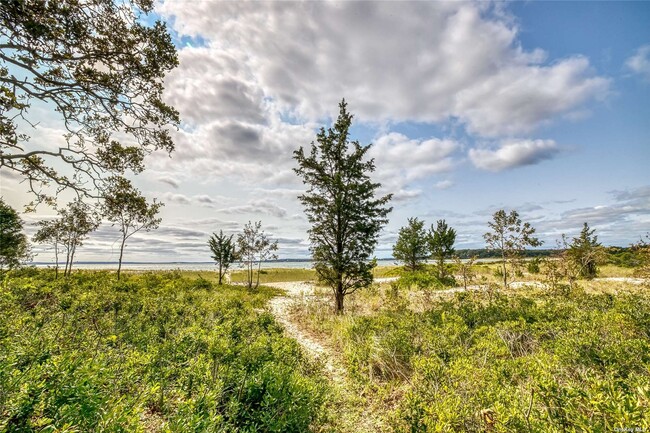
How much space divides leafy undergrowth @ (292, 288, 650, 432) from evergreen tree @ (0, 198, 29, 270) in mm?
37493

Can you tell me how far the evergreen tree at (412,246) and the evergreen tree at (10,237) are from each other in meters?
41.8

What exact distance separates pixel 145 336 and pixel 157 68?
26.0 ft

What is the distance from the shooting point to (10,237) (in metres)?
28.2

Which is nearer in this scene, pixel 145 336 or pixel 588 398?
pixel 588 398

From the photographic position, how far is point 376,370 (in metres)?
7.19

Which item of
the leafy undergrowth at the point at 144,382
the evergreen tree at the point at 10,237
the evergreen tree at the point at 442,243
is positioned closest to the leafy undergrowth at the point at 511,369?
the leafy undergrowth at the point at 144,382

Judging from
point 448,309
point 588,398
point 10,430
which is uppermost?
point 10,430

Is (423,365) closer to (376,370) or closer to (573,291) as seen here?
(376,370)

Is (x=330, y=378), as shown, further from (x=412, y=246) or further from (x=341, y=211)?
(x=412, y=246)

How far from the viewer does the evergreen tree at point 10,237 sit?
86.6 ft

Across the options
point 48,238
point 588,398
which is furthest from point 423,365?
point 48,238

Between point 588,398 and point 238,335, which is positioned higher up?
point 588,398

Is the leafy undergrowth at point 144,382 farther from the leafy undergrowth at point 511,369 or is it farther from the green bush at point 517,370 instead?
the green bush at point 517,370

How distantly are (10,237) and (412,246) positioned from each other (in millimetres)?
46186
